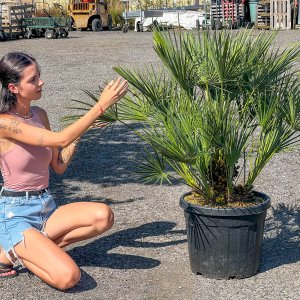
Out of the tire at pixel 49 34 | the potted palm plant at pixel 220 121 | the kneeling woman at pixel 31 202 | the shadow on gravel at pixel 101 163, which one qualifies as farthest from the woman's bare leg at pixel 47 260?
the tire at pixel 49 34

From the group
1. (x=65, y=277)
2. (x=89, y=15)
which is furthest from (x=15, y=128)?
(x=89, y=15)

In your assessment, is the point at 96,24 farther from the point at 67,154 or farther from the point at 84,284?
the point at 84,284

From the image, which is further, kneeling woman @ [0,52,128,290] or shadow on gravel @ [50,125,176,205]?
shadow on gravel @ [50,125,176,205]

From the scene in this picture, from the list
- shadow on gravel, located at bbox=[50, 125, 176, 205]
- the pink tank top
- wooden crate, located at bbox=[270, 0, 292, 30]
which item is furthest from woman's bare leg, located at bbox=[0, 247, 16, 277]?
wooden crate, located at bbox=[270, 0, 292, 30]

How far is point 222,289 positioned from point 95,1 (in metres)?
30.4

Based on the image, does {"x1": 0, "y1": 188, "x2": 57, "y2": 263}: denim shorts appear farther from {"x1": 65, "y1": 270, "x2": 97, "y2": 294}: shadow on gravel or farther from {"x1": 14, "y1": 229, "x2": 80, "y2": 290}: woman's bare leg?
{"x1": 65, "y1": 270, "x2": 97, "y2": 294}: shadow on gravel

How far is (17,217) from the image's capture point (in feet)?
15.1

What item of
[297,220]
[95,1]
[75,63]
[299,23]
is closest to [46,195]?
A: [297,220]

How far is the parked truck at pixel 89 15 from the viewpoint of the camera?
1337 inches

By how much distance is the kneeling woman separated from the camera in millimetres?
4457

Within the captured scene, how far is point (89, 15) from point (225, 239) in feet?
100

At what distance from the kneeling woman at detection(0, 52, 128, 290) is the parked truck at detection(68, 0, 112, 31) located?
29.7 metres

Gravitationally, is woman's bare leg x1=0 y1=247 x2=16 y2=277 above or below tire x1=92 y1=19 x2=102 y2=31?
above

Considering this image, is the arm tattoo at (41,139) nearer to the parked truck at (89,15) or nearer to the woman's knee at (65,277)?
the woman's knee at (65,277)
